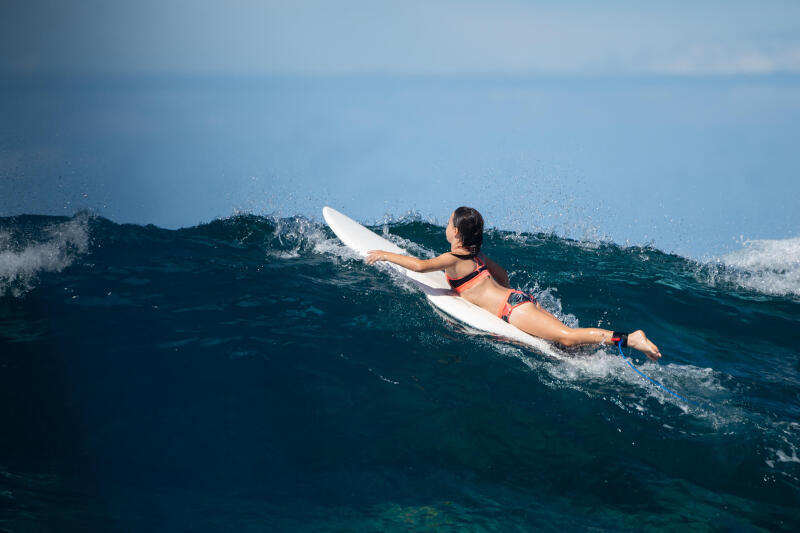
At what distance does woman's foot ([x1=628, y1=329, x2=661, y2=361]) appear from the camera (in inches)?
190

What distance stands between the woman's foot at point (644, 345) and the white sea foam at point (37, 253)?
19.4 feet

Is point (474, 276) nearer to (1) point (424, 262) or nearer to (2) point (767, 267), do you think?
(1) point (424, 262)

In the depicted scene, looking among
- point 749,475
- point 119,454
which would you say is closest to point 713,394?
point 749,475

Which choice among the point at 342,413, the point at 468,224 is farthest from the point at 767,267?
the point at 342,413

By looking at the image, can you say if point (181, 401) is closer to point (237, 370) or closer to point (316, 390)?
point (237, 370)

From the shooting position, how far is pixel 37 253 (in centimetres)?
654

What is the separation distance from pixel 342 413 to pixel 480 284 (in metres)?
2.18

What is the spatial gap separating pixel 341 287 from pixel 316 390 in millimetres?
2132

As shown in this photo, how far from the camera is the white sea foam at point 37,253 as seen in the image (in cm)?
600

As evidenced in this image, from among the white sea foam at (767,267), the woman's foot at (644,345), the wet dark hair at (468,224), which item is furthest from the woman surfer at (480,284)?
the white sea foam at (767,267)

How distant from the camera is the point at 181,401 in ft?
14.1

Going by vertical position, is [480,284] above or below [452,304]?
above

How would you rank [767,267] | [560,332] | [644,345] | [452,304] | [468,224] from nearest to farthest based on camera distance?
[644,345], [560,332], [468,224], [452,304], [767,267]

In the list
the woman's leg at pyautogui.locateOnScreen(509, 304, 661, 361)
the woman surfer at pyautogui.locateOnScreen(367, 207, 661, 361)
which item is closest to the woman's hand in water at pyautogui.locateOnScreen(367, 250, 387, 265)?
the woman surfer at pyautogui.locateOnScreen(367, 207, 661, 361)
